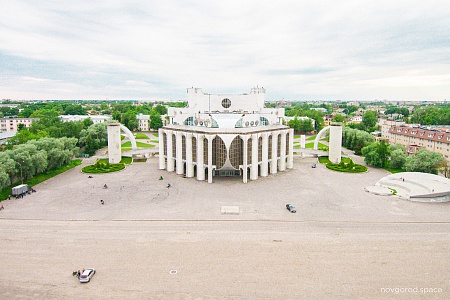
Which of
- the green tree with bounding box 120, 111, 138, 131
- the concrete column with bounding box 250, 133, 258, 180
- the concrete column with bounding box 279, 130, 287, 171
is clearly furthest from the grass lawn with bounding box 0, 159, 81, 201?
the green tree with bounding box 120, 111, 138, 131

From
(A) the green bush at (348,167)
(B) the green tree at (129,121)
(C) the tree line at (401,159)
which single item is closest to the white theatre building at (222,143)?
(A) the green bush at (348,167)

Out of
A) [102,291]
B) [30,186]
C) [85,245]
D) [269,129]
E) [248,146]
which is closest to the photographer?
Answer: [102,291]

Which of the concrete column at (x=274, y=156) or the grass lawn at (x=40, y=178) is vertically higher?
the concrete column at (x=274, y=156)

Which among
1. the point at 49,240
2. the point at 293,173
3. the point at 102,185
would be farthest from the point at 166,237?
the point at 293,173

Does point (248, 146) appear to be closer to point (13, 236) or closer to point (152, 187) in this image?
point (152, 187)

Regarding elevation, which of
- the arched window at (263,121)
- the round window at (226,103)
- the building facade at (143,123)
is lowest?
the building facade at (143,123)

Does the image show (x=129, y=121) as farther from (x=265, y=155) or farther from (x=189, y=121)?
(x=265, y=155)

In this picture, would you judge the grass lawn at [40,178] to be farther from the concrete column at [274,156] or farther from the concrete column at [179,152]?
the concrete column at [274,156]

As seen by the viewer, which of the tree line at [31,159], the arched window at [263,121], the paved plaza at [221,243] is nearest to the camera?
the paved plaza at [221,243]
